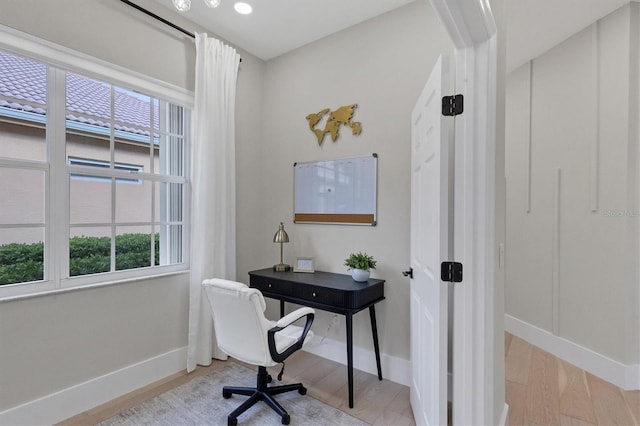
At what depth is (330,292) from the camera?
230cm

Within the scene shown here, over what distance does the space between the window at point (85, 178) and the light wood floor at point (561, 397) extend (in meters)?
2.83

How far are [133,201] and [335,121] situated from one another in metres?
1.80

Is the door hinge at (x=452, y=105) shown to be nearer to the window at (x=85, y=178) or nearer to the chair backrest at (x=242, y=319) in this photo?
the chair backrest at (x=242, y=319)

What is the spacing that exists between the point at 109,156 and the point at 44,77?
59 centimetres

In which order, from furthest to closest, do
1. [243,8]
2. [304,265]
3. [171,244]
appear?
[304,265], [171,244], [243,8]

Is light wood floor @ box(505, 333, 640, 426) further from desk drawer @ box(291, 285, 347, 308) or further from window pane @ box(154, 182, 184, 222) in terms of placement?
window pane @ box(154, 182, 184, 222)

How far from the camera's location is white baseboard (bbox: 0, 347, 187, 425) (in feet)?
6.15

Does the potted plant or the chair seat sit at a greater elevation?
the potted plant

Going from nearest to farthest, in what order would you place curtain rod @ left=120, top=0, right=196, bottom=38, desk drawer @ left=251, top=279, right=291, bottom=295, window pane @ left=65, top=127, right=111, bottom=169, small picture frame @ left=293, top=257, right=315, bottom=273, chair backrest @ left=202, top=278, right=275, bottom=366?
chair backrest @ left=202, top=278, right=275, bottom=366 < window pane @ left=65, top=127, right=111, bottom=169 < curtain rod @ left=120, top=0, right=196, bottom=38 < desk drawer @ left=251, top=279, right=291, bottom=295 < small picture frame @ left=293, top=257, right=315, bottom=273

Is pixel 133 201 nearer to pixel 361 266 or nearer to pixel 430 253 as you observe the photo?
pixel 361 266

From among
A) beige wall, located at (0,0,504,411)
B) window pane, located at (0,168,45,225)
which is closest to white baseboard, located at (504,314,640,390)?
beige wall, located at (0,0,504,411)

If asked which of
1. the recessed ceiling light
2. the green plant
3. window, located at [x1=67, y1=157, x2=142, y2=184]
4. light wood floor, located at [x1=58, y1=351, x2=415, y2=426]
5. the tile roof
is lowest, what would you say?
light wood floor, located at [x1=58, y1=351, x2=415, y2=426]

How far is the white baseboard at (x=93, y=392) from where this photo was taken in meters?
1.88

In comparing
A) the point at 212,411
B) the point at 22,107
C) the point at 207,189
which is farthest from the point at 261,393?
the point at 22,107
